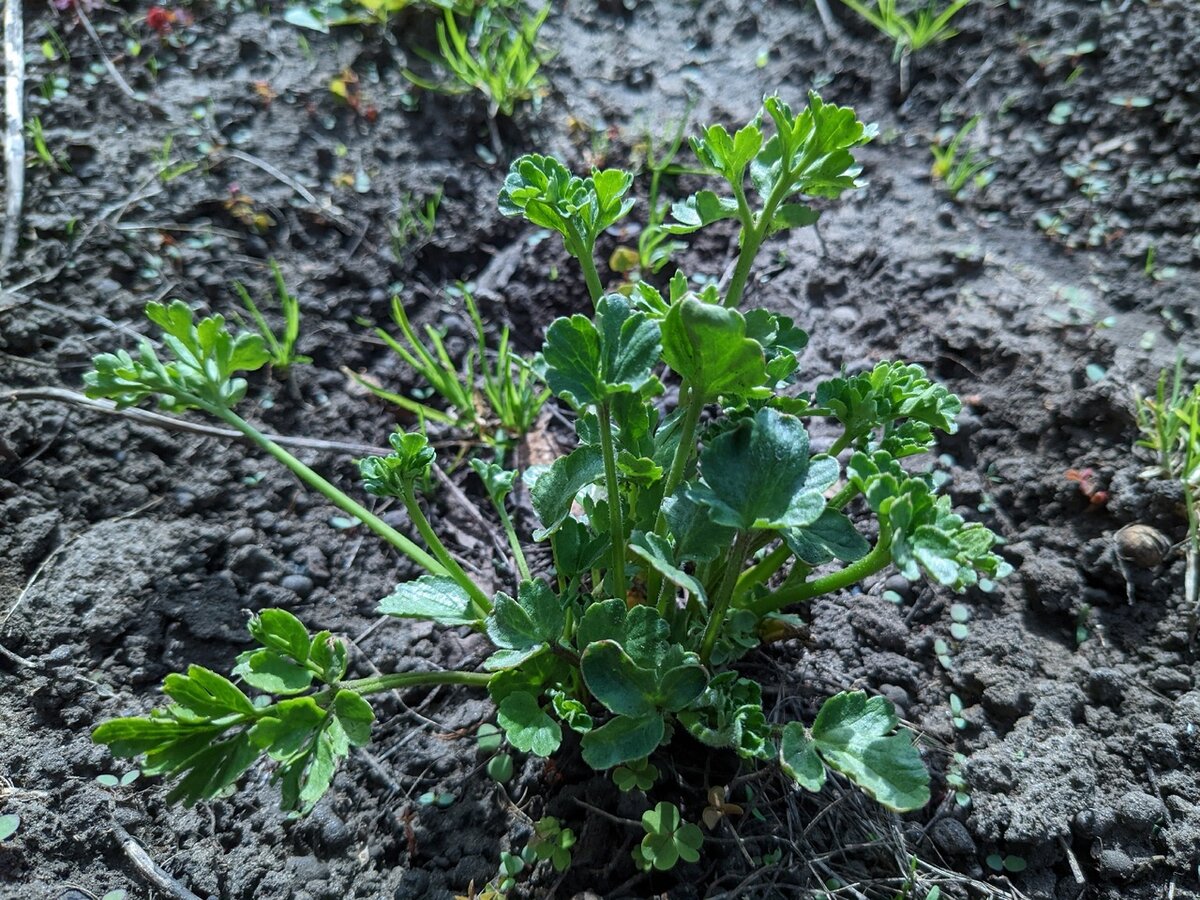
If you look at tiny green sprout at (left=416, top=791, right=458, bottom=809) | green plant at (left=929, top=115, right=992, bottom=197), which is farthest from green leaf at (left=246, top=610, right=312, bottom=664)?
green plant at (left=929, top=115, right=992, bottom=197)

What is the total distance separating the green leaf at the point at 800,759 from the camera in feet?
4.47

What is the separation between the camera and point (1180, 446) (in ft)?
6.79

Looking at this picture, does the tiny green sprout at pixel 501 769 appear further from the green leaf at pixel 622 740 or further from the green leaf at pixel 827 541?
the green leaf at pixel 827 541

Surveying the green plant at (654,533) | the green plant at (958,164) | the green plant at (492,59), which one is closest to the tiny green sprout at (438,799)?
the green plant at (654,533)

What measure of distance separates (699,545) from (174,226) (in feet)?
7.04

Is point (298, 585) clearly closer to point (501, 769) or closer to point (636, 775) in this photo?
point (501, 769)

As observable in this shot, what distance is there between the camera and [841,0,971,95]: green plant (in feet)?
10.1

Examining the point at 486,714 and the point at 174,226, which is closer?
the point at 486,714

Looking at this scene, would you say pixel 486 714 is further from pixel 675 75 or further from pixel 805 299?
pixel 675 75

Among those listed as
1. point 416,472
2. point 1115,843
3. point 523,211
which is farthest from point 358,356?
point 1115,843

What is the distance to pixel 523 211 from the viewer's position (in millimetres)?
1521

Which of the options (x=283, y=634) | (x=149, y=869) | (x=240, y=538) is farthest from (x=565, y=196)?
(x=149, y=869)

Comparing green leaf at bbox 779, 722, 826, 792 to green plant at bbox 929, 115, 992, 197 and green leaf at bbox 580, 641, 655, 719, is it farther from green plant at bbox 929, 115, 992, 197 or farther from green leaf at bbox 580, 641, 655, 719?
green plant at bbox 929, 115, 992, 197

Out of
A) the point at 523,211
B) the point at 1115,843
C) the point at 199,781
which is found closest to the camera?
the point at 199,781
